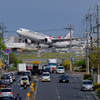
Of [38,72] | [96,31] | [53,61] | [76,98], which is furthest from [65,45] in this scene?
[76,98]

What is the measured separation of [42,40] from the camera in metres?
83.2

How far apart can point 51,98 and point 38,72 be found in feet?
115

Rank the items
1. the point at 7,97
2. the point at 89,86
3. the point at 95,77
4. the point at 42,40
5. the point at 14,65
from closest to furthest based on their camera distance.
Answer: the point at 7,97 < the point at 89,86 < the point at 95,77 < the point at 42,40 < the point at 14,65

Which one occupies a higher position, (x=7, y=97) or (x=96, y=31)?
(x=96, y=31)

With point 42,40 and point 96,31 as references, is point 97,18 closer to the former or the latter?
point 96,31

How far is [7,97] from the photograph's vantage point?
849 inches

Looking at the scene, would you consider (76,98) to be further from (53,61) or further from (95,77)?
(53,61)

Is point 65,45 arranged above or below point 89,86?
above

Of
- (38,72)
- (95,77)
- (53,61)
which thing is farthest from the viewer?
(53,61)

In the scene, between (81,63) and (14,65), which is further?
(14,65)

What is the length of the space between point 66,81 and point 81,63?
1626 inches

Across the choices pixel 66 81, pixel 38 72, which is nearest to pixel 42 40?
pixel 38 72

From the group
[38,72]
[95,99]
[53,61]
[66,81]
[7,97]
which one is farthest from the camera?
[53,61]

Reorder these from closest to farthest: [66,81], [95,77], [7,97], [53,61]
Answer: [7,97]
[95,77]
[66,81]
[53,61]
